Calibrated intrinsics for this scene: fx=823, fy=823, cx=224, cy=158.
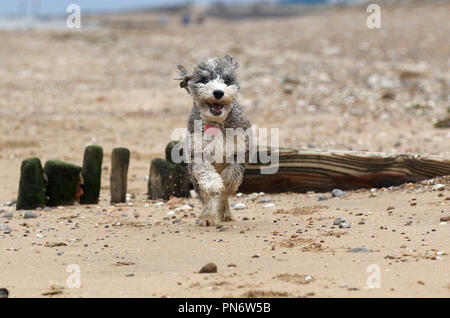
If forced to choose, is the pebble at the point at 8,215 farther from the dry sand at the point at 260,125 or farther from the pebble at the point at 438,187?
the pebble at the point at 438,187

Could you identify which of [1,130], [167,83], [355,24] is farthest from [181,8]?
[1,130]

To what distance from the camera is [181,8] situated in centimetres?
9406

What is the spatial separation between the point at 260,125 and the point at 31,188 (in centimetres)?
680

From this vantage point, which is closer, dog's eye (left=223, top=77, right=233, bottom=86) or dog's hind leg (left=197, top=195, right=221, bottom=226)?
dog's eye (left=223, top=77, right=233, bottom=86)

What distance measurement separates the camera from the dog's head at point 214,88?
290 inches

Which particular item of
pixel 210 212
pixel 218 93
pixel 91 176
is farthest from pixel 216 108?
pixel 91 176

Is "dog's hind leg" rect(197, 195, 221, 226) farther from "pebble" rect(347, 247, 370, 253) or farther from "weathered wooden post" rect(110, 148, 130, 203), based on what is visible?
"weathered wooden post" rect(110, 148, 130, 203)

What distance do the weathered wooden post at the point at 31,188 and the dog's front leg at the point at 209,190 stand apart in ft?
6.92

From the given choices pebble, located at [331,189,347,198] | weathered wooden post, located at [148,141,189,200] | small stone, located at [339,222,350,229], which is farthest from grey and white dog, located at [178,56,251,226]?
weathered wooden post, located at [148,141,189,200]

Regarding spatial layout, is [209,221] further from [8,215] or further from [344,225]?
[8,215]

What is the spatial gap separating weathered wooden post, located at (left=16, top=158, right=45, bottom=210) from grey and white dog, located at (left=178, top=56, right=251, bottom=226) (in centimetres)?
206

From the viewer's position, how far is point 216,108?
7461 millimetres

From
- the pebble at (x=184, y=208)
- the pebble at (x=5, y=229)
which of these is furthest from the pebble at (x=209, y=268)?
the pebble at (x=184, y=208)

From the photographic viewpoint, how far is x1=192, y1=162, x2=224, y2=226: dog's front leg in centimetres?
752
